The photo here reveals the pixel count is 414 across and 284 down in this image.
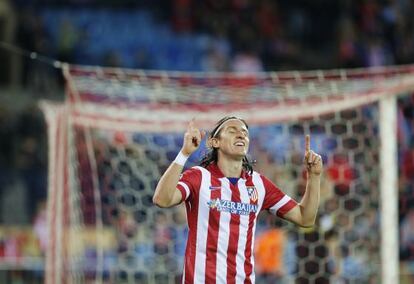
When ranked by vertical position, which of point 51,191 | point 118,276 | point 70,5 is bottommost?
point 118,276

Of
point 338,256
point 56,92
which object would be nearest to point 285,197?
point 338,256

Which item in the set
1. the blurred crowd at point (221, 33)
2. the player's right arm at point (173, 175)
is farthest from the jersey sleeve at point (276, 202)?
the blurred crowd at point (221, 33)

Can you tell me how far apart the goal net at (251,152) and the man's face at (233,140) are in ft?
7.58

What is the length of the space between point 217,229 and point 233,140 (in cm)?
37

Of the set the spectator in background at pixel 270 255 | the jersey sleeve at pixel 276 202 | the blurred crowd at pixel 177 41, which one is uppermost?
the blurred crowd at pixel 177 41

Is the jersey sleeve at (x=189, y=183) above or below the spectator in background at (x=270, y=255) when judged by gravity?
above

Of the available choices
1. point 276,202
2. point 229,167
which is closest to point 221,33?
point 276,202

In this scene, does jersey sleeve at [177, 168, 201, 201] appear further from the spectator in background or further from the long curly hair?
the spectator in background

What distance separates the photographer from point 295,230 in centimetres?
781

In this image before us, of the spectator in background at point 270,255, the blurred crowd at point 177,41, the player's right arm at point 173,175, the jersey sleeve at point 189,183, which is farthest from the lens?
the blurred crowd at point 177,41

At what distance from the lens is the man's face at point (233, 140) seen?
14.9ft

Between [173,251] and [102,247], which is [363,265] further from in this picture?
[102,247]

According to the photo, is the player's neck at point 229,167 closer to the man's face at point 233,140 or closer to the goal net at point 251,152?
the man's face at point 233,140

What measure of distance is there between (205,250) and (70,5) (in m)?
10.6
